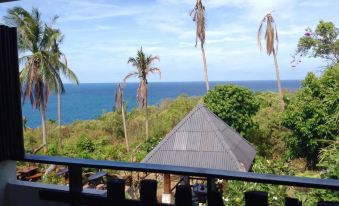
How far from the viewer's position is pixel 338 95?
8992mm

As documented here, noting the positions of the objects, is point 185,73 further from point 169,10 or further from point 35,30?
point 35,30

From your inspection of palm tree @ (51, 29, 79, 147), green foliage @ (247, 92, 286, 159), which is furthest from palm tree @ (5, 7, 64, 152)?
green foliage @ (247, 92, 286, 159)

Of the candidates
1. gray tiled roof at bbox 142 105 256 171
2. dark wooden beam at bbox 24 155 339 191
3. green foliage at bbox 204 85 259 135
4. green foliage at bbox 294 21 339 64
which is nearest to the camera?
dark wooden beam at bbox 24 155 339 191

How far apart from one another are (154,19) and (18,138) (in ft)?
97.4

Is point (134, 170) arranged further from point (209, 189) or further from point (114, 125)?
point (114, 125)

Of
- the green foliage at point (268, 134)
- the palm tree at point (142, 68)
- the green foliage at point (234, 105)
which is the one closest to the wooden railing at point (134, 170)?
the green foliage at point (234, 105)

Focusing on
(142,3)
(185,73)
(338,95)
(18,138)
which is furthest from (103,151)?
(142,3)

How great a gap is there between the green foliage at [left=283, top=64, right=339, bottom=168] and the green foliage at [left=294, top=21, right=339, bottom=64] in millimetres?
4038

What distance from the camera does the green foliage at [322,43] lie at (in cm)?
1338

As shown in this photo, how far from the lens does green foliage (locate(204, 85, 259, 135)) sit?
12.6m

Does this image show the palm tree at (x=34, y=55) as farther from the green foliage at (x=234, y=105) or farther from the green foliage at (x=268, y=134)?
the green foliage at (x=268, y=134)

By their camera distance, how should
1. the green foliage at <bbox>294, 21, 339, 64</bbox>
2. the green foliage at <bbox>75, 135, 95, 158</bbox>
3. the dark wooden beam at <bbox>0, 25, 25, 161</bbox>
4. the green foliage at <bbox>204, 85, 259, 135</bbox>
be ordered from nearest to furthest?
the dark wooden beam at <bbox>0, 25, 25, 161</bbox>
the green foliage at <bbox>75, 135, 95, 158</bbox>
the green foliage at <bbox>204, 85, 259, 135</bbox>
the green foliage at <bbox>294, 21, 339, 64</bbox>

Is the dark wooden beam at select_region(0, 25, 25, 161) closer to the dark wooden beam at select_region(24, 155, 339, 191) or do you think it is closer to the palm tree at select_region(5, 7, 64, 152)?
the dark wooden beam at select_region(24, 155, 339, 191)

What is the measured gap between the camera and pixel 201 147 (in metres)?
7.39
